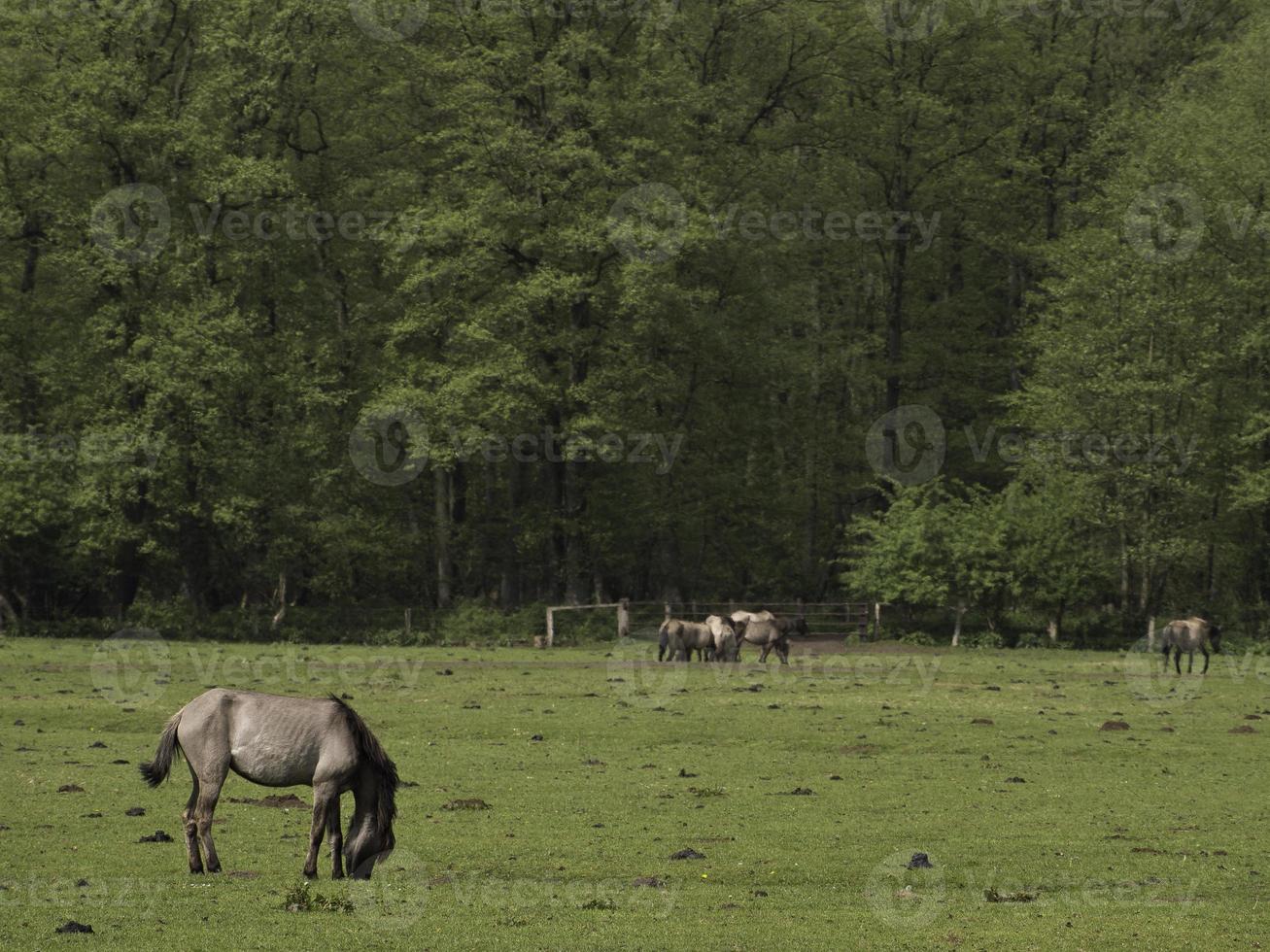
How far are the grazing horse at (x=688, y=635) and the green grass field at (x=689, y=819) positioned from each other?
14.6 feet

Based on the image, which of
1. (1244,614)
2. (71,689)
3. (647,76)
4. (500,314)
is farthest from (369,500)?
(1244,614)

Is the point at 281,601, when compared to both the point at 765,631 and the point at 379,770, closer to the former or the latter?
the point at 765,631

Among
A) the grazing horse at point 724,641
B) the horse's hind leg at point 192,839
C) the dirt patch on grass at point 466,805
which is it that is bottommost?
the dirt patch on grass at point 466,805

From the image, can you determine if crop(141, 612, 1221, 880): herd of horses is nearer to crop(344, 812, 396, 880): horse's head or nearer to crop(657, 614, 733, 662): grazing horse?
crop(344, 812, 396, 880): horse's head

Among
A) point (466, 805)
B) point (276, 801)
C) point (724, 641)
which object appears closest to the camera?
point (466, 805)

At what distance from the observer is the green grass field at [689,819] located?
50.5ft

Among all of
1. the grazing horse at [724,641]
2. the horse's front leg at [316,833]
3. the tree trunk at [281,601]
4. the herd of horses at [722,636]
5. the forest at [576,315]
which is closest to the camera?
the horse's front leg at [316,833]

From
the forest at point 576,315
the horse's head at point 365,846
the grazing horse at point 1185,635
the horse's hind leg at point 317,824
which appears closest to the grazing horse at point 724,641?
the grazing horse at point 1185,635

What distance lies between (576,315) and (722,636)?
20880mm

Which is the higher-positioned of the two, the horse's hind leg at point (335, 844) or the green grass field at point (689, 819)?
the horse's hind leg at point (335, 844)

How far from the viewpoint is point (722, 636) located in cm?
4950

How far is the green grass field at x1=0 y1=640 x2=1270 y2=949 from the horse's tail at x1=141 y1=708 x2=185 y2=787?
1116 millimetres

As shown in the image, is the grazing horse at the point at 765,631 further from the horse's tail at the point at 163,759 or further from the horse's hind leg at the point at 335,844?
the horse's tail at the point at 163,759

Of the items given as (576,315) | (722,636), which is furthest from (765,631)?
(576,315)
